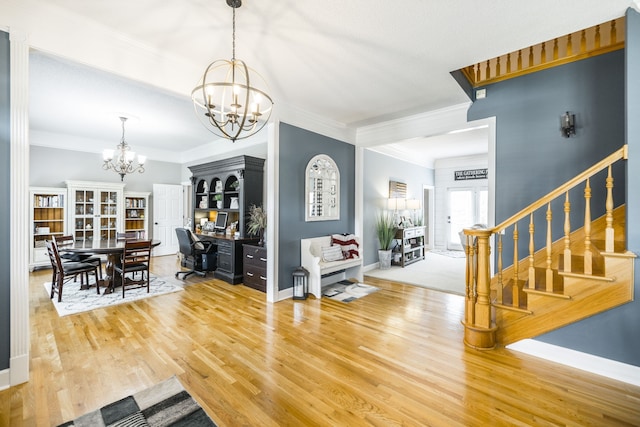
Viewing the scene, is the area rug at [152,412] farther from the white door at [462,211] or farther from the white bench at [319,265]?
the white door at [462,211]

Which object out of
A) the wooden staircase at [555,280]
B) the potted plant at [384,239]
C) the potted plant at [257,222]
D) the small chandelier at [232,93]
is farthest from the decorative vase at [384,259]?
the small chandelier at [232,93]

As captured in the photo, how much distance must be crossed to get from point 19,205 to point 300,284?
9.98 feet

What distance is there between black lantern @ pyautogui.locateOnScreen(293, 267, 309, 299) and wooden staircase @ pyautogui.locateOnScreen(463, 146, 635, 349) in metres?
2.16

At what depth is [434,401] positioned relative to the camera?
1943mm

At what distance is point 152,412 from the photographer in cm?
182

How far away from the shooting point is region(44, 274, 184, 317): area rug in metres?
3.68

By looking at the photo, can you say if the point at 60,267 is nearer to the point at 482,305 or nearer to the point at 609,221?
the point at 482,305

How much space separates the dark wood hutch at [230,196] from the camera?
5.08 m

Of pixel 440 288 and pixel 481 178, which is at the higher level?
pixel 481 178

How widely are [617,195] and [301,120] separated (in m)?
3.92

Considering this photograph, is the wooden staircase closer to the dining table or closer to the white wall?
the dining table

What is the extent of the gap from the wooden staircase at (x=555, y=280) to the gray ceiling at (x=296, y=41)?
1464 mm

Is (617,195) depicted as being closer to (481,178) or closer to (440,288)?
(440,288)

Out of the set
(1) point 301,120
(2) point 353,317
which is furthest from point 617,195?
(1) point 301,120
